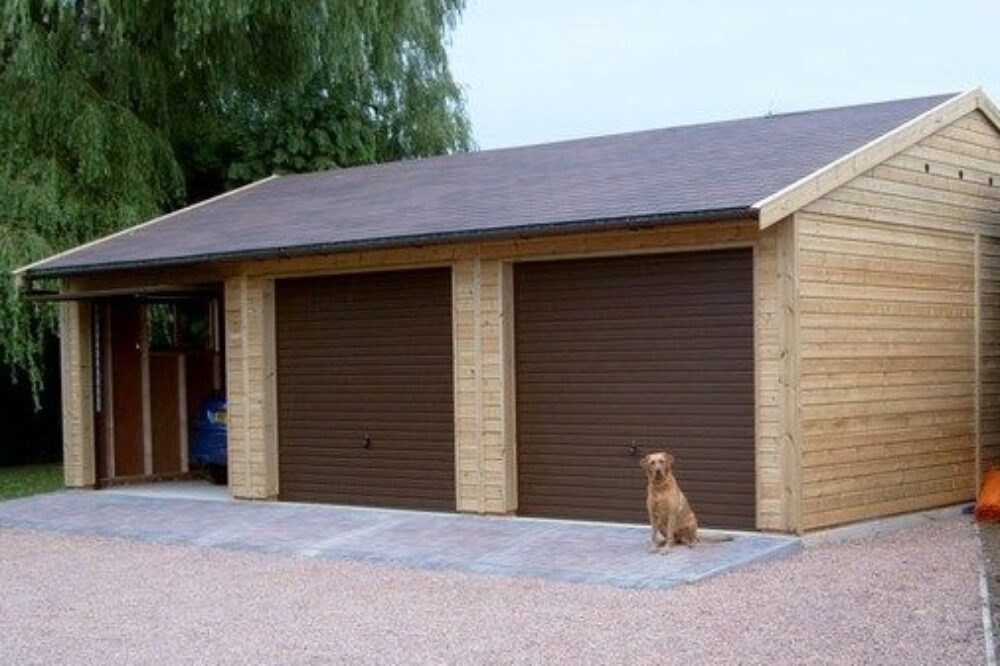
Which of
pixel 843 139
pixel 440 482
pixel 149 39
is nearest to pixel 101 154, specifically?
pixel 149 39

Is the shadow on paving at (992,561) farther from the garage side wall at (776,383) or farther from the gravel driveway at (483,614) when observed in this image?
the garage side wall at (776,383)

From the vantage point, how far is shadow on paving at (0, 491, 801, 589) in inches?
405

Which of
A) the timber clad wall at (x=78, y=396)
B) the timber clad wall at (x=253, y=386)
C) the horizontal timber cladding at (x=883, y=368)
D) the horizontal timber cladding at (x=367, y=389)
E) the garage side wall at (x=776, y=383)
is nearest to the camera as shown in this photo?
the garage side wall at (x=776, y=383)

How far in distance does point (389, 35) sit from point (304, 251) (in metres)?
8.62

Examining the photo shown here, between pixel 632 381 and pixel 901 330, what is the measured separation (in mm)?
2426

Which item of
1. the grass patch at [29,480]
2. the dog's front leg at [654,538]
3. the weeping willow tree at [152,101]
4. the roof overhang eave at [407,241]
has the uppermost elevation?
the weeping willow tree at [152,101]

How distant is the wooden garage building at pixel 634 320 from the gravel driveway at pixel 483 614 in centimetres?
135

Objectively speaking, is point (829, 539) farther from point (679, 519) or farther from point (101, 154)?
point (101, 154)

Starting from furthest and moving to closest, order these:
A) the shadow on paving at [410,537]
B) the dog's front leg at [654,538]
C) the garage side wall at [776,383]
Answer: the garage side wall at [776,383] → the dog's front leg at [654,538] → the shadow on paving at [410,537]

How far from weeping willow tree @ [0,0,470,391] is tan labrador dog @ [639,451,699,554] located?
934cm

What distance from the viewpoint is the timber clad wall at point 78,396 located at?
16.4 m

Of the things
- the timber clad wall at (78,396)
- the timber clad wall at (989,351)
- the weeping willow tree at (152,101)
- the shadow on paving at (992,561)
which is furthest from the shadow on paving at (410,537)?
the timber clad wall at (989,351)

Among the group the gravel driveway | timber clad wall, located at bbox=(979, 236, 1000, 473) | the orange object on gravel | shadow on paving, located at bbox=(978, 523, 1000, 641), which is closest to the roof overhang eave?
the gravel driveway

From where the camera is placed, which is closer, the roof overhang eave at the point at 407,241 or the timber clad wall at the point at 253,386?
the roof overhang eave at the point at 407,241
